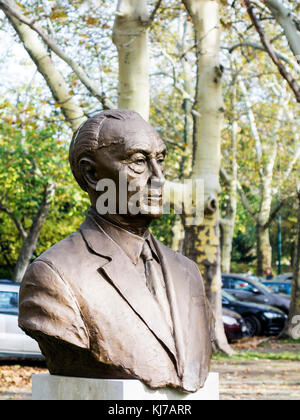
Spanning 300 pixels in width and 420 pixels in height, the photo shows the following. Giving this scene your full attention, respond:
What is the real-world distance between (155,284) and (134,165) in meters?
0.68

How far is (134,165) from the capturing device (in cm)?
411

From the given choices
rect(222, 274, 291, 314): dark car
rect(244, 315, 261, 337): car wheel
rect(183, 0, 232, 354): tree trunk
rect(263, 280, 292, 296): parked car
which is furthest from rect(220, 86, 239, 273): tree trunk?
rect(183, 0, 232, 354): tree trunk

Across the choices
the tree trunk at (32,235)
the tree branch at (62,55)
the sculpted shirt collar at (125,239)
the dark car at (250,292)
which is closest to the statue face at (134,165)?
the sculpted shirt collar at (125,239)

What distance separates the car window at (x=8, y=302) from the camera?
13.2m

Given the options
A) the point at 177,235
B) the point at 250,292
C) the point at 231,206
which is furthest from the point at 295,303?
the point at 231,206

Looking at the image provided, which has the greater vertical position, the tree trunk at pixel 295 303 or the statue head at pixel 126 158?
the statue head at pixel 126 158

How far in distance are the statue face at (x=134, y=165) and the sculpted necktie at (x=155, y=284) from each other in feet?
0.87

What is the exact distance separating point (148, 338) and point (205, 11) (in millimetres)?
9485

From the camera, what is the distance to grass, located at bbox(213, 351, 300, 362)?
13371 mm

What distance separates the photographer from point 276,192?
3306 centimetres

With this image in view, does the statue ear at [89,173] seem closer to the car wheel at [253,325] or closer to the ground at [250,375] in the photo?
the ground at [250,375]

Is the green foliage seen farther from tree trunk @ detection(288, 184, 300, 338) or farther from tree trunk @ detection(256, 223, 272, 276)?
tree trunk @ detection(256, 223, 272, 276)

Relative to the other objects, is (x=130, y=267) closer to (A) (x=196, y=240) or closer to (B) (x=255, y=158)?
(A) (x=196, y=240)

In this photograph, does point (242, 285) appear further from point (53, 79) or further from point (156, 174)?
point (156, 174)
